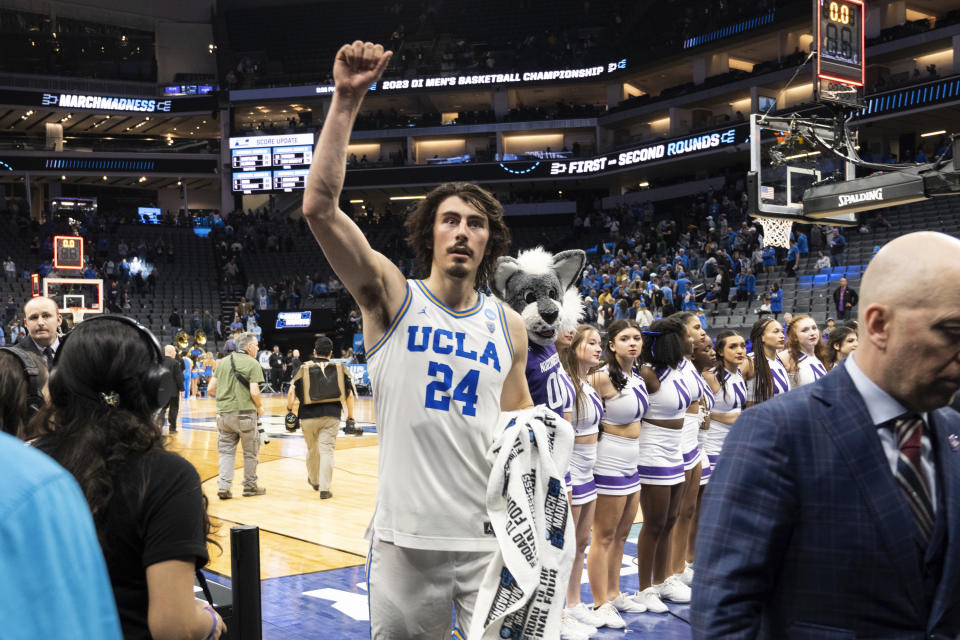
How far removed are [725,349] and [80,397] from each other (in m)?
5.59

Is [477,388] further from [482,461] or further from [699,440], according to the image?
[699,440]

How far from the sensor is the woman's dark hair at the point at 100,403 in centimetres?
190

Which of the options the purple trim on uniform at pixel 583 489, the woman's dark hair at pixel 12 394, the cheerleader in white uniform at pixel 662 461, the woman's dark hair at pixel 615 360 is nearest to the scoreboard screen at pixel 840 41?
the cheerleader in white uniform at pixel 662 461

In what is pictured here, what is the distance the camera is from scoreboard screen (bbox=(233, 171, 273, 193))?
3566 centimetres

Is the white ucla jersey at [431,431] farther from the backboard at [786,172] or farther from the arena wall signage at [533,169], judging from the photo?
Answer: the arena wall signage at [533,169]

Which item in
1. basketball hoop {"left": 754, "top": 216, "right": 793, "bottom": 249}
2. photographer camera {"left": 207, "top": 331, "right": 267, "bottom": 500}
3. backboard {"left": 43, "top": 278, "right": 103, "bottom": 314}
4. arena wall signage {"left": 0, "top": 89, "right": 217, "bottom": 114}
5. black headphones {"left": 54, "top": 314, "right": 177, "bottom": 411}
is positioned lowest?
photographer camera {"left": 207, "top": 331, "right": 267, "bottom": 500}

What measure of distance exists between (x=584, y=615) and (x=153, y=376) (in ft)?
12.9

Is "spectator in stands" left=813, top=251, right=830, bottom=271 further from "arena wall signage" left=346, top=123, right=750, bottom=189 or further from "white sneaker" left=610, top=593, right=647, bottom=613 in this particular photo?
"white sneaker" left=610, top=593, right=647, bottom=613

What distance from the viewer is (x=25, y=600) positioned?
800 millimetres

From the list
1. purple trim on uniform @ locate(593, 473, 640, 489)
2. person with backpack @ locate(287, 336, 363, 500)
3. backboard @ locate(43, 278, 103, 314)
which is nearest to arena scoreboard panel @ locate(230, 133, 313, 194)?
backboard @ locate(43, 278, 103, 314)

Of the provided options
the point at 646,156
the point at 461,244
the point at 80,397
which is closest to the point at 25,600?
the point at 80,397

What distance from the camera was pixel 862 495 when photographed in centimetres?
163

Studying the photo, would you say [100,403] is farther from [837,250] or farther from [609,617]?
[837,250]

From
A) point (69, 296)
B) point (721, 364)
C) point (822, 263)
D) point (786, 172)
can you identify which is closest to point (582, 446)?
point (721, 364)
